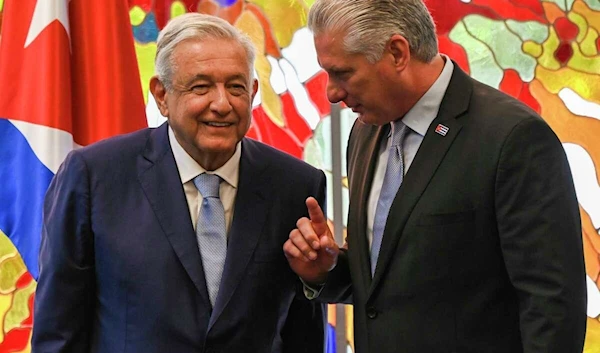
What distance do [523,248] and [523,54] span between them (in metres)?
2.11

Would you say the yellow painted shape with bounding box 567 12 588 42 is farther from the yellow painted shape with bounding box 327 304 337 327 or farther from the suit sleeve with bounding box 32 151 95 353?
the suit sleeve with bounding box 32 151 95 353

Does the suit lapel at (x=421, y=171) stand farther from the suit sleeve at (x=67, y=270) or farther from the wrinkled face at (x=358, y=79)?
the suit sleeve at (x=67, y=270)

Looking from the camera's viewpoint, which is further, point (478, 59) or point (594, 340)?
point (478, 59)

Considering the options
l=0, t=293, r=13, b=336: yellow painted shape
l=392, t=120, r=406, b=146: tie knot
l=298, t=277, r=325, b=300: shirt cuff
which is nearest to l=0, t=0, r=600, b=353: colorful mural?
l=0, t=293, r=13, b=336: yellow painted shape

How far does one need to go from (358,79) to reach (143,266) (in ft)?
2.19

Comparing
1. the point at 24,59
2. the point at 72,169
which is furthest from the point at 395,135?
the point at 24,59

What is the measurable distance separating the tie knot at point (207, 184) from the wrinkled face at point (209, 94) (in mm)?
90

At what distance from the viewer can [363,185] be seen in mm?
1958

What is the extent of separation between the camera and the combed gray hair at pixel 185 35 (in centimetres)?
192

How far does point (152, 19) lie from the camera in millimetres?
3549

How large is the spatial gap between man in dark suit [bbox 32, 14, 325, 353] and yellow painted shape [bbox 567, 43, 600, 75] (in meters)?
2.10

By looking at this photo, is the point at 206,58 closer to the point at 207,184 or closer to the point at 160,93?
the point at 160,93

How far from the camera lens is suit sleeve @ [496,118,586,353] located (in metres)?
1.66

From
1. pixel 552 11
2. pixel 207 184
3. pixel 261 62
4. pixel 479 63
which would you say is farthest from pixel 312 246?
pixel 552 11
